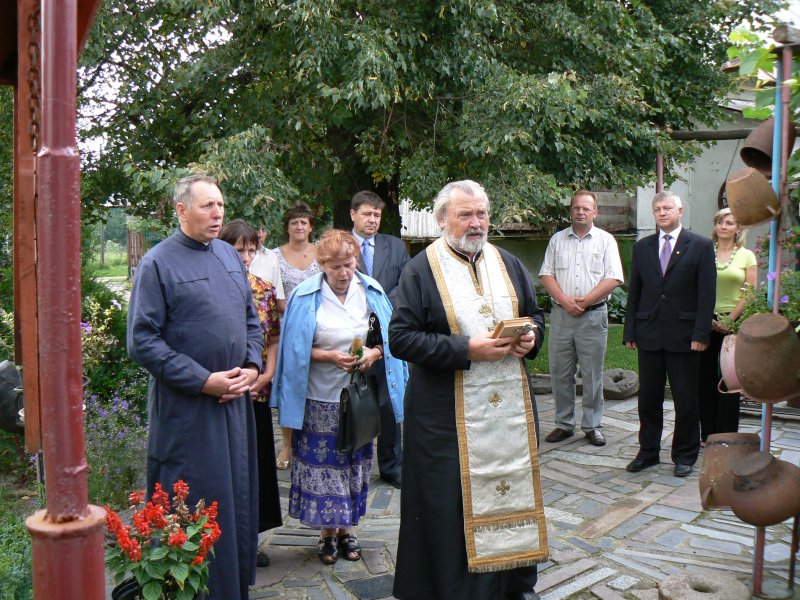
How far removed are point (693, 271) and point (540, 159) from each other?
3164 millimetres

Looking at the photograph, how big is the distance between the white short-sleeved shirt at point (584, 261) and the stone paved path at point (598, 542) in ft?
5.08

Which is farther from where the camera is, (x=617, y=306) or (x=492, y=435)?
(x=617, y=306)

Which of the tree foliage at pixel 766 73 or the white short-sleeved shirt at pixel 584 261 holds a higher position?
the tree foliage at pixel 766 73

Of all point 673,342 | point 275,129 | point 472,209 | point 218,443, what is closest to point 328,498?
point 218,443

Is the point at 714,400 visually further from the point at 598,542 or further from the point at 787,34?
the point at 787,34

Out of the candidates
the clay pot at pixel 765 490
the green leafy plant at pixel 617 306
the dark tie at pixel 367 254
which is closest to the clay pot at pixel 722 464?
the clay pot at pixel 765 490

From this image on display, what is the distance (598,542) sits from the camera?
15.5ft

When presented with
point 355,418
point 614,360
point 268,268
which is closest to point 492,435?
point 355,418

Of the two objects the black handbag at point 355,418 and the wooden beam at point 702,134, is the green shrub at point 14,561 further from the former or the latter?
the wooden beam at point 702,134

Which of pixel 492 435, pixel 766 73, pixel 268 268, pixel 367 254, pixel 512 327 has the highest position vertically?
pixel 766 73

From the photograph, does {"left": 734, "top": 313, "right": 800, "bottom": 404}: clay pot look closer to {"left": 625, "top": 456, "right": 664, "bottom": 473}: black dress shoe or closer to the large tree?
{"left": 625, "top": 456, "right": 664, "bottom": 473}: black dress shoe

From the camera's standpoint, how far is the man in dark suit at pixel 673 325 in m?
5.95

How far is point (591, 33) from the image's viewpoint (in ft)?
29.4

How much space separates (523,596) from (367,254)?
3180 millimetres
